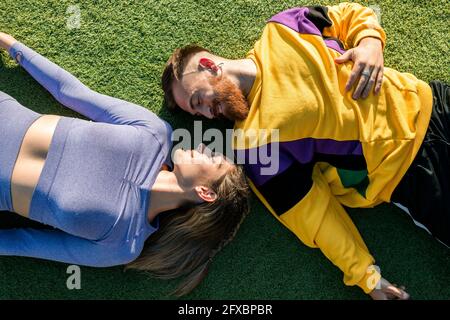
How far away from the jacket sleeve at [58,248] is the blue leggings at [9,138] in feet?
0.72

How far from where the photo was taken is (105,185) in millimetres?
2434

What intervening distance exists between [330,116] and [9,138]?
1.76m

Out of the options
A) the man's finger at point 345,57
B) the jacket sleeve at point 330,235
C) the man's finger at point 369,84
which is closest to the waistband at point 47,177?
the jacket sleeve at point 330,235

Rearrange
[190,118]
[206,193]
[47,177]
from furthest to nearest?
[190,118] < [206,193] < [47,177]

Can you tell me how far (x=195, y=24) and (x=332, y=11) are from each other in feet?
2.87

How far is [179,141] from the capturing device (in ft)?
9.37

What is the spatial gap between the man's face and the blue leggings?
0.88m

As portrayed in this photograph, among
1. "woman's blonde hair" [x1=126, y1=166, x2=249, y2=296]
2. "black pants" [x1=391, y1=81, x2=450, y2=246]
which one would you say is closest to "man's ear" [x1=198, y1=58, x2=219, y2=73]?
"woman's blonde hair" [x1=126, y1=166, x2=249, y2=296]

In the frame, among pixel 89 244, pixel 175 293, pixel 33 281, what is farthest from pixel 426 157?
pixel 33 281

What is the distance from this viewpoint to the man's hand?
2.50 metres

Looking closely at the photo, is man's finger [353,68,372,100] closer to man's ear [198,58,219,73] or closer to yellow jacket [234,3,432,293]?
yellow jacket [234,3,432,293]

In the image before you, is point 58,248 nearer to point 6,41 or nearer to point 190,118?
point 190,118

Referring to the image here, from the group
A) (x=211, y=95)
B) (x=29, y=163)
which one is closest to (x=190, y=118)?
(x=211, y=95)
